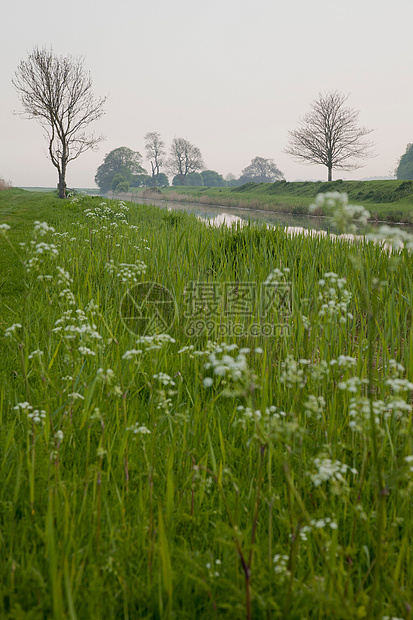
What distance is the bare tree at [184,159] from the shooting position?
88.5m

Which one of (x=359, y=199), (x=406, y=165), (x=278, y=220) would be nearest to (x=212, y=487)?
(x=278, y=220)

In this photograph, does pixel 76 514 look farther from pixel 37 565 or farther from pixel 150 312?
pixel 150 312

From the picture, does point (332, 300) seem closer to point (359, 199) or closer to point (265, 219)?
point (265, 219)

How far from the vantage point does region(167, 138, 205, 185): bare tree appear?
8850 cm

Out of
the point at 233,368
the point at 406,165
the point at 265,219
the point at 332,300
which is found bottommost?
the point at 233,368

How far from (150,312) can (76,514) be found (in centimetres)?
268

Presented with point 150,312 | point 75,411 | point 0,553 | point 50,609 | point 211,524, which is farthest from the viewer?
point 150,312

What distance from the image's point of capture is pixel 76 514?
1.58m

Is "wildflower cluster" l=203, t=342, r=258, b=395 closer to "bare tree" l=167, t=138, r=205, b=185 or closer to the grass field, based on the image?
the grass field

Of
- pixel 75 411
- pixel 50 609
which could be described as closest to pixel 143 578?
pixel 50 609

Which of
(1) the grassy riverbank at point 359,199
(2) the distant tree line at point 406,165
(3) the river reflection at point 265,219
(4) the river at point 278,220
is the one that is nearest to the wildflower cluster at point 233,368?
(4) the river at point 278,220

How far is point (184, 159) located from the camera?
296ft

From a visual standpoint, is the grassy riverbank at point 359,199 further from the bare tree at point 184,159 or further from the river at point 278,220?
the bare tree at point 184,159

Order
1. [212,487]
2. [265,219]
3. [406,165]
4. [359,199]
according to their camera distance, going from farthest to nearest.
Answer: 1. [406,165]
2. [359,199]
3. [265,219]
4. [212,487]
